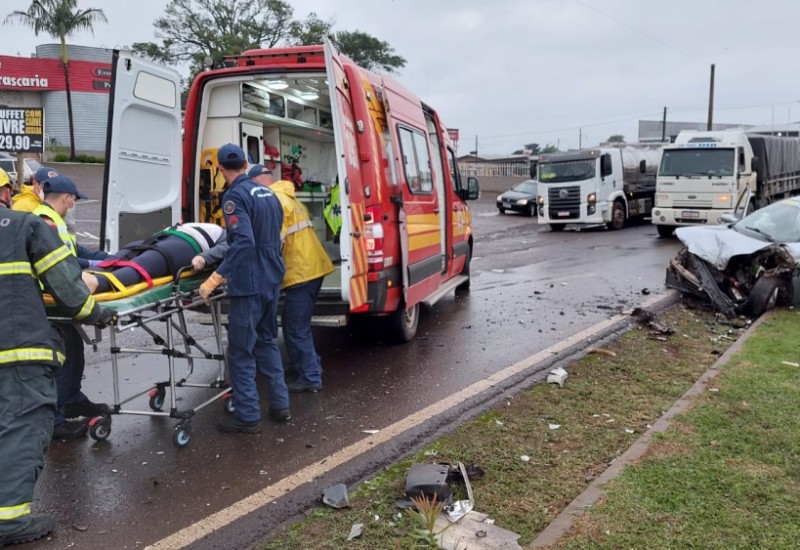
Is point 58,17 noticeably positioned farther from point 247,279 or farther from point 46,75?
point 247,279

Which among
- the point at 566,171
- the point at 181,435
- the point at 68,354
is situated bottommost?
the point at 181,435

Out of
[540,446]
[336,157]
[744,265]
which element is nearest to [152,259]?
[336,157]

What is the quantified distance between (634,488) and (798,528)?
755mm

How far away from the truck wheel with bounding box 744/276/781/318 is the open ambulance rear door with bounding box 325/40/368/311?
524cm

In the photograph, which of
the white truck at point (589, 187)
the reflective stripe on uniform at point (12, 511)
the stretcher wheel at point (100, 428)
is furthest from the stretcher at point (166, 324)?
the white truck at point (589, 187)

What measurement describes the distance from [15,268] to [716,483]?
3777 millimetres

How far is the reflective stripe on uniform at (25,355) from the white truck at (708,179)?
56.3 feet

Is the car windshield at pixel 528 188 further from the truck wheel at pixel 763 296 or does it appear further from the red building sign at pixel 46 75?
the red building sign at pixel 46 75

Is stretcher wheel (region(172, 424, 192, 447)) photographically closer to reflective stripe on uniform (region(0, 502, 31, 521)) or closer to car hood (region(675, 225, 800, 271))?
reflective stripe on uniform (region(0, 502, 31, 521))

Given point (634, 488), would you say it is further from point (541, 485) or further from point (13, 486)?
point (13, 486)

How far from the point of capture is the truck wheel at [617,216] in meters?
21.3

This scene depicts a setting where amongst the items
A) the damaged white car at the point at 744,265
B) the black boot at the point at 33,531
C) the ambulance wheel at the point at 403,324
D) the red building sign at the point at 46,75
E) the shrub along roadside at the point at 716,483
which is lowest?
the black boot at the point at 33,531

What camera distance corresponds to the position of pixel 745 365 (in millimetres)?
5973

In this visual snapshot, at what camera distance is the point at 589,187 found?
20.5 metres
